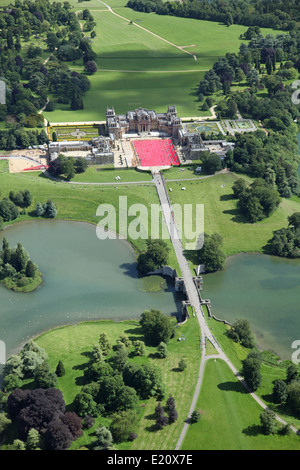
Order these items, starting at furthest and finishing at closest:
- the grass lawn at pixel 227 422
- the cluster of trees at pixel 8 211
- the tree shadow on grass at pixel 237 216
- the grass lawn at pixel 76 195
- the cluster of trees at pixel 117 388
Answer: the grass lawn at pixel 76 195 → the tree shadow on grass at pixel 237 216 → the cluster of trees at pixel 8 211 → the grass lawn at pixel 227 422 → the cluster of trees at pixel 117 388

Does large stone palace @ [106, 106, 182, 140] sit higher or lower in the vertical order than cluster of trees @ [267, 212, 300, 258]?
higher

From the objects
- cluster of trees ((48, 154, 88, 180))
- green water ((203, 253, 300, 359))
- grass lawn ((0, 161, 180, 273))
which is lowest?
green water ((203, 253, 300, 359))

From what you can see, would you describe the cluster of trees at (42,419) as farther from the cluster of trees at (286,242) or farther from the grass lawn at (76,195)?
the cluster of trees at (286,242)

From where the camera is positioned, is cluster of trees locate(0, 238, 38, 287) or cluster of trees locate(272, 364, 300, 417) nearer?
cluster of trees locate(272, 364, 300, 417)

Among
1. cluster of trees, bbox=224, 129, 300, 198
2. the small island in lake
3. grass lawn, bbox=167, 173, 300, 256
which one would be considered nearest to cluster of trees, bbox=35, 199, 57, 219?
the small island in lake

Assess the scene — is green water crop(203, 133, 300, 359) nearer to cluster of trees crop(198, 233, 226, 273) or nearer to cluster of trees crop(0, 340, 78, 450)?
cluster of trees crop(198, 233, 226, 273)

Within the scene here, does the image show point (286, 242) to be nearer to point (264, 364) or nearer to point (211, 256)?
point (211, 256)

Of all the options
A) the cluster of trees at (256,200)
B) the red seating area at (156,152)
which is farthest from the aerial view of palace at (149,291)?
the red seating area at (156,152)

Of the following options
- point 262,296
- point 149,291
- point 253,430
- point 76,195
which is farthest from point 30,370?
point 76,195
